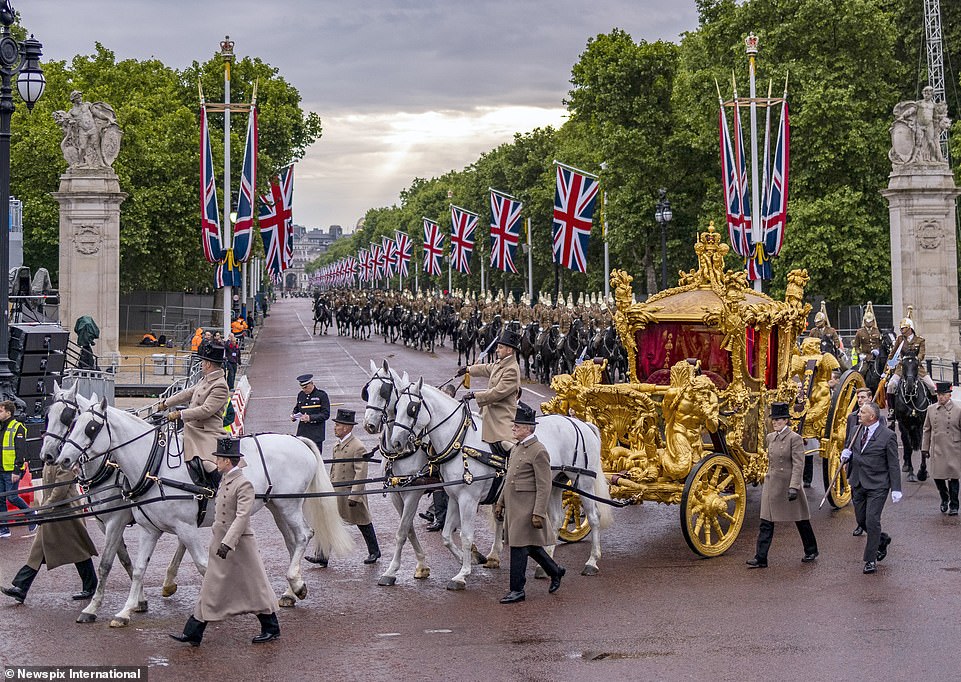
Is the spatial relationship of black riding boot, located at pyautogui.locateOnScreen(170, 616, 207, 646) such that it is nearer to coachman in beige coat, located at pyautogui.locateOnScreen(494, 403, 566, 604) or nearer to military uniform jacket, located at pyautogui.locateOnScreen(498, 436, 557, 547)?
coachman in beige coat, located at pyautogui.locateOnScreen(494, 403, 566, 604)

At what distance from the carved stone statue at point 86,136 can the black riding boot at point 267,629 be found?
86.5 ft

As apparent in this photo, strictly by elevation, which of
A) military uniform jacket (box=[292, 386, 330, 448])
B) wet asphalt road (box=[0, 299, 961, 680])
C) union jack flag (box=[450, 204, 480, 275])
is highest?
union jack flag (box=[450, 204, 480, 275])

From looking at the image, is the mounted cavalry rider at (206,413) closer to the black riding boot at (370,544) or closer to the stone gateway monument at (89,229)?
the black riding boot at (370,544)

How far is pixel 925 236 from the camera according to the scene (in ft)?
111

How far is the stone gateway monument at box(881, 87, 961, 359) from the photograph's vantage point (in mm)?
33750

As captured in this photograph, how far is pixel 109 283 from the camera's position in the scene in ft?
108

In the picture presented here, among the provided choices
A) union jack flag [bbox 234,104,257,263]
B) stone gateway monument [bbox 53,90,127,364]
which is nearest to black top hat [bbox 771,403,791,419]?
union jack flag [bbox 234,104,257,263]

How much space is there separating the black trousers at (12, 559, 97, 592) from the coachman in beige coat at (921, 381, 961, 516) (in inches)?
379

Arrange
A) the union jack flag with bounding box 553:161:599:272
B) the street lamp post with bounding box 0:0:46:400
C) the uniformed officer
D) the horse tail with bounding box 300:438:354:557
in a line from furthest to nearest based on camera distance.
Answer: the union jack flag with bounding box 553:161:599:272
the uniformed officer
the street lamp post with bounding box 0:0:46:400
the horse tail with bounding box 300:438:354:557

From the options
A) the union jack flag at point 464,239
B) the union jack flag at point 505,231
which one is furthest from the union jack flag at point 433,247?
the union jack flag at point 505,231

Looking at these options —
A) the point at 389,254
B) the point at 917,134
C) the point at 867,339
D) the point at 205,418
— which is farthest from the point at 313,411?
the point at 389,254

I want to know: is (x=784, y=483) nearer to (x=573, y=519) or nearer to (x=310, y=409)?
(x=573, y=519)

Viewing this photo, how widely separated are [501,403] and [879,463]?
12.4 ft

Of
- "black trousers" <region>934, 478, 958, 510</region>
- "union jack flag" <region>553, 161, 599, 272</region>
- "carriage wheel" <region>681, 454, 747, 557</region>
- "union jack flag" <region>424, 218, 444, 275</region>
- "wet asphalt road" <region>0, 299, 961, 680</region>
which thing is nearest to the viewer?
"wet asphalt road" <region>0, 299, 961, 680</region>
